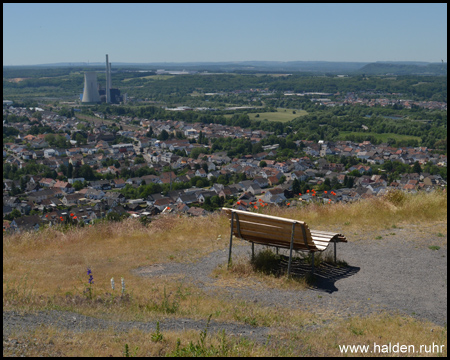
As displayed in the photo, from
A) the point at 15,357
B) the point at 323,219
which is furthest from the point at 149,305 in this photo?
the point at 323,219

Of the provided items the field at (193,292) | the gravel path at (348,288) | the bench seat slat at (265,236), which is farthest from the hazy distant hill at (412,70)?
the bench seat slat at (265,236)

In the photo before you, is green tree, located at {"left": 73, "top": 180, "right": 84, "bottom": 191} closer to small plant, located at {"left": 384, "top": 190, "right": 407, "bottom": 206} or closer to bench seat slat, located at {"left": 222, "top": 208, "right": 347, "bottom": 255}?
small plant, located at {"left": 384, "top": 190, "right": 407, "bottom": 206}

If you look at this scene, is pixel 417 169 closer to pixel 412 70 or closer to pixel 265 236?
pixel 265 236

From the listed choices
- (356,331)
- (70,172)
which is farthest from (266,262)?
(70,172)

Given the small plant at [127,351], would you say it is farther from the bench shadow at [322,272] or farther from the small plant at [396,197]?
the small plant at [396,197]

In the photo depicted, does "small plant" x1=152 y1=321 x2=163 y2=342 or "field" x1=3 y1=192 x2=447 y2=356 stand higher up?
"small plant" x1=152 y1=321 x2=163 y2=342

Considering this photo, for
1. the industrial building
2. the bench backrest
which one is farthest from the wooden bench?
the industrial building
